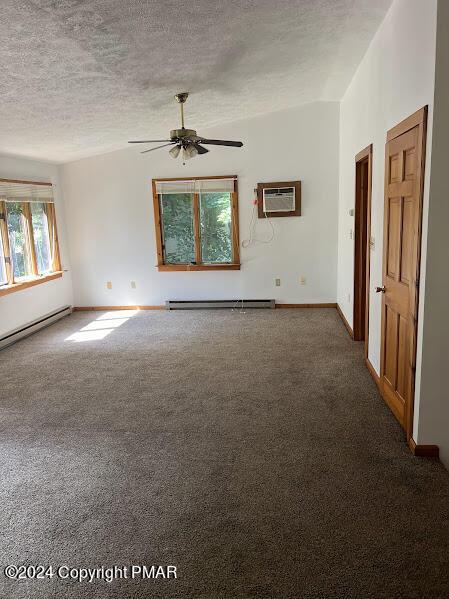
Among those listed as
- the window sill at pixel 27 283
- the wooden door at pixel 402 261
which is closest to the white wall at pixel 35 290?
the window sill at pixel 27 283

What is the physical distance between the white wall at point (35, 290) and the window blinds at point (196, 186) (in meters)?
1.54

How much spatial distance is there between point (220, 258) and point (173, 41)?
4001 millimetres

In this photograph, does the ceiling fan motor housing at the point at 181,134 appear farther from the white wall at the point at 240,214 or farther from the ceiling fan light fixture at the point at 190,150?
the white wall at the point at 240,214

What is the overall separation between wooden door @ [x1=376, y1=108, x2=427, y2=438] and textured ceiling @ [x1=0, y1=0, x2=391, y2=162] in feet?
3.39

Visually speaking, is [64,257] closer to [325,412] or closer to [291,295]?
[291,295]

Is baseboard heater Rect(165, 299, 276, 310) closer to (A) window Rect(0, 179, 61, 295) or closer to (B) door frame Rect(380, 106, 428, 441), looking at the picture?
(A) window Rect(0, 179, 61, 295)

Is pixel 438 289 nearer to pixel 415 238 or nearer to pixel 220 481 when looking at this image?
pixel 415 238

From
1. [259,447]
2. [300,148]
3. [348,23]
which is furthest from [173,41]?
[300,148]

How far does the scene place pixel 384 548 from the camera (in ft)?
6.67

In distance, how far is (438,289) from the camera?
2514 millimetres

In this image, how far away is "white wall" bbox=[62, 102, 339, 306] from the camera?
6.28 meters

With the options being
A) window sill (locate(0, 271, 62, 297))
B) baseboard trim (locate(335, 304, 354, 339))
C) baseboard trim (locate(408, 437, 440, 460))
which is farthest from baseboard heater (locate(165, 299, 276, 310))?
baseboard trim (locate(408, 437, 440, 460))

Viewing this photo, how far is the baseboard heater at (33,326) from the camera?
5.34 m

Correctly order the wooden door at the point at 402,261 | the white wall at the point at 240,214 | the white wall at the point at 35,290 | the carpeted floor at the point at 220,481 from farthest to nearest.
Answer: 1. the white wall at the point at 240,214
2. the white wall at the point at 35,290
3. the wooden door at the point at 402,261
4. the carpeted floor at the point at 220,481
